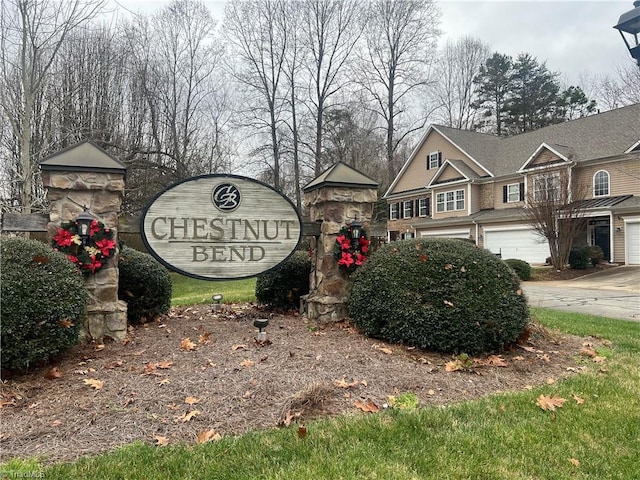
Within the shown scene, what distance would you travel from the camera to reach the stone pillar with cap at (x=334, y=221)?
17.8 feet

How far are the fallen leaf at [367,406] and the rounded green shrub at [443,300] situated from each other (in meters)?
1.31

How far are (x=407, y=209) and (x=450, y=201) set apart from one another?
3749 mm

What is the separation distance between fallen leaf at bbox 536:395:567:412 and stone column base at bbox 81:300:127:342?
401 cm

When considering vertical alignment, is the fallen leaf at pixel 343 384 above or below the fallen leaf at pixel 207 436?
above

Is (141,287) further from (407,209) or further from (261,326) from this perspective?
(407,209)

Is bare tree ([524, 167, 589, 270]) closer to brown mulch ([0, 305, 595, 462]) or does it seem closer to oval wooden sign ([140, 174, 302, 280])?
brown mulch ([0, 305, 595, 462])

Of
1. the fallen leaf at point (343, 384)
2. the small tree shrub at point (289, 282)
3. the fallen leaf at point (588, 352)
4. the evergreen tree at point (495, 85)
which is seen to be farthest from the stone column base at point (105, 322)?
the evergreen tree at point (495, 85)

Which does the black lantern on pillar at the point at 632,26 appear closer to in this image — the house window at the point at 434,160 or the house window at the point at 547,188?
the house window at the point at 547,188

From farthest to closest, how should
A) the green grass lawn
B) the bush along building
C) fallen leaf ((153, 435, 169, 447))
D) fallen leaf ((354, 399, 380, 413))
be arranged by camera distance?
the bush along building → fallen leaf ((354, 399, 380, 413)) → fallen leaf ((153, 435, 169, 447)) → the green grass lawn

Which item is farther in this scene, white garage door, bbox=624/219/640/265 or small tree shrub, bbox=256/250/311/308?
white garage door, bbox=624/219/640/265

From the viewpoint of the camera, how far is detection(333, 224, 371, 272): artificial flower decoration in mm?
5348

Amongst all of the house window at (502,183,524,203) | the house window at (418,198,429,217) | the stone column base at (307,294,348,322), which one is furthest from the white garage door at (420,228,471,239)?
the stone column base at (307,294,348,322)

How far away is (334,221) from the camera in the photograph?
18.0ft

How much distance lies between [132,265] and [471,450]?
4.57m
